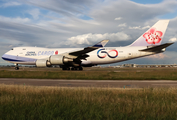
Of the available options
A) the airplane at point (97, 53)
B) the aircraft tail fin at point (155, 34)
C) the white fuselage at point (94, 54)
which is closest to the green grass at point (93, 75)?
the airplane at point (97, 53)

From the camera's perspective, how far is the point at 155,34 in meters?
29.1

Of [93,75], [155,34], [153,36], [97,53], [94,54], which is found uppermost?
[155,34]

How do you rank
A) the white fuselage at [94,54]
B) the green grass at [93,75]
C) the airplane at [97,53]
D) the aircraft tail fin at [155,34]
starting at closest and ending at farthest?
the green grass at [93,75] < the airplane at [97,53] < the white fuselage at [94,54] < the aircraft tail fin at [155,34]

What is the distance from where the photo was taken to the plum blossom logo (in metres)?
29.0

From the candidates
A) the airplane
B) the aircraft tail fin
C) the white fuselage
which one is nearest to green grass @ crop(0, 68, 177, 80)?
the airplane

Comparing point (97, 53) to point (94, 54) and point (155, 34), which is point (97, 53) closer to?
point (94, 54)

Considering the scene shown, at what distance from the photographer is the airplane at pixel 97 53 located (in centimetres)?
2653

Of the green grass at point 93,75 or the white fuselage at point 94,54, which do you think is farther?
the white fuselage at point 94,54

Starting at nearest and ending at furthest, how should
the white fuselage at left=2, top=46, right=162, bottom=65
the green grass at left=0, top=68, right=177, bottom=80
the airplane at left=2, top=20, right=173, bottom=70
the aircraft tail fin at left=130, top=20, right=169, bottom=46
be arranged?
the green grass at left=0, top=68, right=177, bottom=80 → the airplane at left=2, top=20, right=173, bottom=70 → the white fuselage at left=2, top=46, right=162, bottom=65 → the aircraft tail fin at left=130, top=20, right=169, bottom=46

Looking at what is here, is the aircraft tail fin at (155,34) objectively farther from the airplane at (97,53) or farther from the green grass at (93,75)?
the green grass at (93,75)

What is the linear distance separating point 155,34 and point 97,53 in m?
11.5

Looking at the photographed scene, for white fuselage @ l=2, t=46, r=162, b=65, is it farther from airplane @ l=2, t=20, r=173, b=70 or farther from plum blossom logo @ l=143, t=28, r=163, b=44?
plum blossom logo @ l=143, t=28, r=163, b=44

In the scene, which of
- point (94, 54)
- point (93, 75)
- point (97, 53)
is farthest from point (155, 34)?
point (93, 75)

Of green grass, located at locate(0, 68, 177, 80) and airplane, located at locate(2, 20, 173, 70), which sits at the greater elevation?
airplane, located at locate(2, 20, 173, 70)
